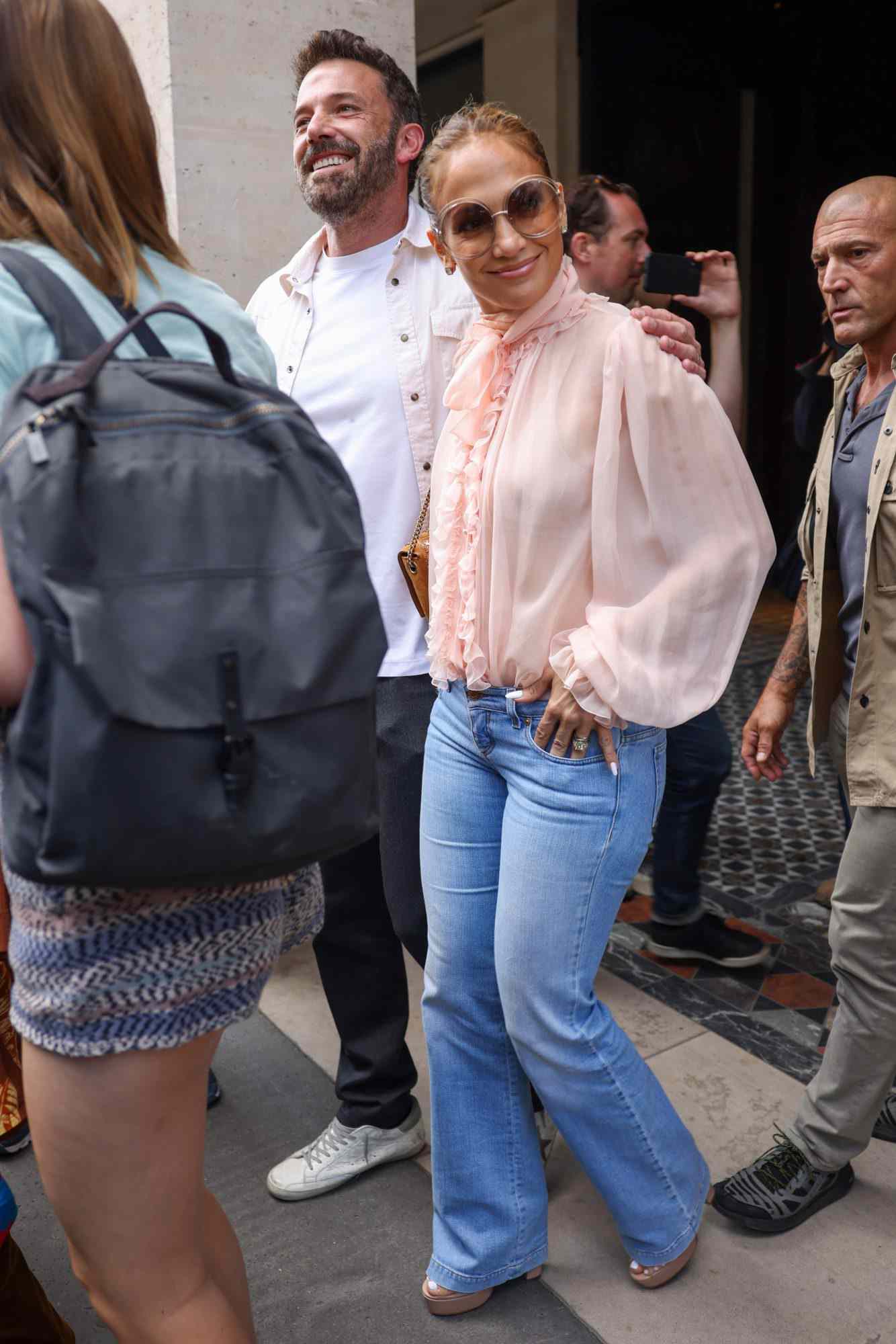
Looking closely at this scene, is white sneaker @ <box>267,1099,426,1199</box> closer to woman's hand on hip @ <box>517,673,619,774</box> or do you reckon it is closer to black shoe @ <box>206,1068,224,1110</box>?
black shoe @ <box>206,1068,224,1110</box>

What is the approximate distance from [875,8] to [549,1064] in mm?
8158

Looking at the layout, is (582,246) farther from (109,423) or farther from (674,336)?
(109,423)

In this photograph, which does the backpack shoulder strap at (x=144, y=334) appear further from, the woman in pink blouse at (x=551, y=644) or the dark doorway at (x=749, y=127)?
the dark doorway at (x=749, y=127)

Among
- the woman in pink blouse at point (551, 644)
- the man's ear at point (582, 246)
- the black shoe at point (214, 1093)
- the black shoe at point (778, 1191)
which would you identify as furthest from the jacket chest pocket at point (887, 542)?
the black shoe at point (214, 1093)

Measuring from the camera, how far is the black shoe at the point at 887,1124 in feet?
8.55

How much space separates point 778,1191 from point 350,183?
2239mm

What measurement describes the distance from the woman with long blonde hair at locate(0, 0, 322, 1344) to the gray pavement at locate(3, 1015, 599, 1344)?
897 mm

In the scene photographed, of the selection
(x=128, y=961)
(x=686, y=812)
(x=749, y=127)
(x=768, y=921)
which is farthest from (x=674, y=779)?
(x=749, y=127)

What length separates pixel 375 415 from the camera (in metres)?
2.46

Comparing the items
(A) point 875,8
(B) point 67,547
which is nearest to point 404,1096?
(B) point 67,547

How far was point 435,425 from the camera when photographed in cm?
245

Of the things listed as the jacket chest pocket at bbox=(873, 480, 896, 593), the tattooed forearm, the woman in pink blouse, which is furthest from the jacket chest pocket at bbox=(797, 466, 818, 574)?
the woman in pink blouse

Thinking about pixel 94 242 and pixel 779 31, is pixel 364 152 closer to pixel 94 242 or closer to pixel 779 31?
pixel 94 242

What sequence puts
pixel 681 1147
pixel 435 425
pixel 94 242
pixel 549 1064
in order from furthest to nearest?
pixel 435 425 → pixel 681 1147 → pixel 549 1064 → pixel 94 242
